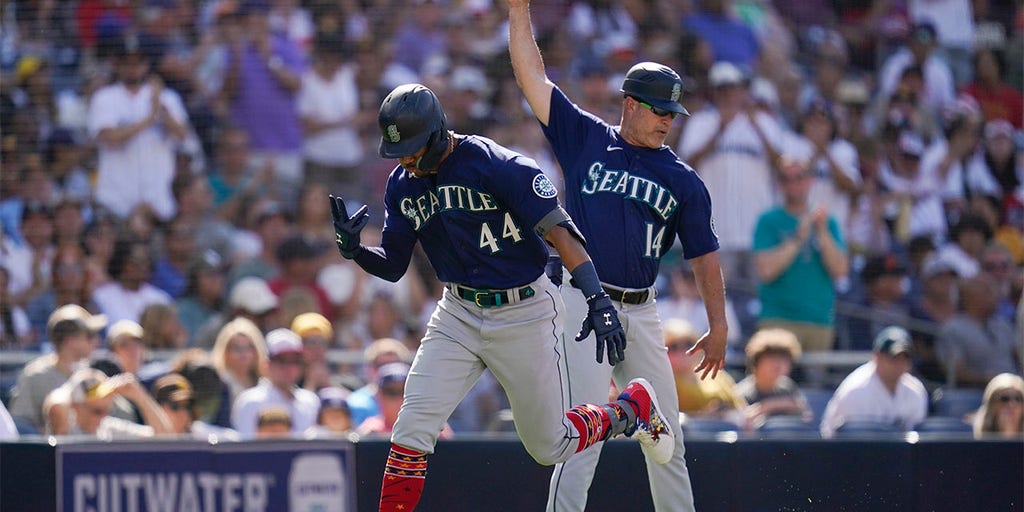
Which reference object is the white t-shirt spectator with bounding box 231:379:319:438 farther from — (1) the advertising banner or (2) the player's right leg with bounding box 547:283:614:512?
(2) the player's right leg with bounding box 547:283:614:512

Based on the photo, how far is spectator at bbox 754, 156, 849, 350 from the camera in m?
9.60

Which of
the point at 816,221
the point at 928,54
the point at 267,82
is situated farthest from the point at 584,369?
the point at 928,54

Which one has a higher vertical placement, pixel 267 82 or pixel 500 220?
pixel 267 82

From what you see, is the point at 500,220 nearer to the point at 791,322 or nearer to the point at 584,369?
the point at 584,369

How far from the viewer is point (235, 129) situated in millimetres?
10664

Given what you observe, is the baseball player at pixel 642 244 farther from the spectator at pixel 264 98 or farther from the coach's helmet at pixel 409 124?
the spectator at pixel 264 98

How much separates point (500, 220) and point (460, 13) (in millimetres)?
6499

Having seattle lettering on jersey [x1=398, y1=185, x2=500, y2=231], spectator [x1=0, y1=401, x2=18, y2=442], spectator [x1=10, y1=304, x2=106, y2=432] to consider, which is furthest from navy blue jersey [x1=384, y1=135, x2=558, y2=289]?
spectator [x1=10, y1=304, x2=106, y2=432]

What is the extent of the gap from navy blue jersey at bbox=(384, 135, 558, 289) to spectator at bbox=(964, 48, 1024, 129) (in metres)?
8.18

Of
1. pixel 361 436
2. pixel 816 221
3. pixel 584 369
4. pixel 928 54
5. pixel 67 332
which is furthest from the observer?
pixel 928 54

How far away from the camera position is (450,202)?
536 cm

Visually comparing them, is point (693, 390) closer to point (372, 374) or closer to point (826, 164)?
point (372, 374)

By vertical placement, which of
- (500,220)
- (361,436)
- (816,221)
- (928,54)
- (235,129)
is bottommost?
(361,436)

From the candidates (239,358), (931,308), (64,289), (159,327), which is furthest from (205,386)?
Answer: (931,308)
